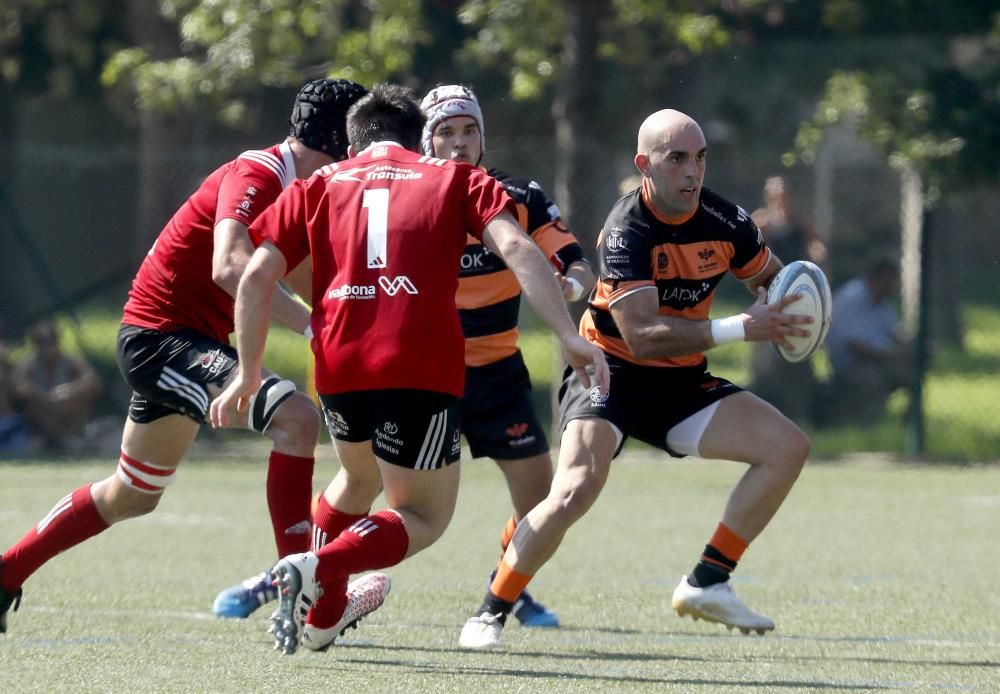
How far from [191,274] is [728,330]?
6.32 ft

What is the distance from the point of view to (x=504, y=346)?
747 cm

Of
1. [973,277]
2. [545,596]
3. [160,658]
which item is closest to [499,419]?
[545,596]

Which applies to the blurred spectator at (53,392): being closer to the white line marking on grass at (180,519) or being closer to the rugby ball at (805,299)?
the white line marking on grass at (180,519)

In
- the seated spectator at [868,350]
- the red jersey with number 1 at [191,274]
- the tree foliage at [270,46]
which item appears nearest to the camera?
the red jersey with number 1 at [191,274]

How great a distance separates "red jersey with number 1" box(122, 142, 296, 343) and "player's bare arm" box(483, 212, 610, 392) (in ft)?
3.94

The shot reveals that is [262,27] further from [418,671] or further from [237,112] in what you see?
[418,671]

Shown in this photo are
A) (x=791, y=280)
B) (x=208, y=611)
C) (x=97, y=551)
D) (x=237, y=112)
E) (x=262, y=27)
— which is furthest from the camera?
(x=237, y=112)

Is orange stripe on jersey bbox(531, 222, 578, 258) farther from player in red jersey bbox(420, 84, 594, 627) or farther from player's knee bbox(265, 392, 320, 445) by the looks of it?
player's knee bbox(265, 392, 320, 445)

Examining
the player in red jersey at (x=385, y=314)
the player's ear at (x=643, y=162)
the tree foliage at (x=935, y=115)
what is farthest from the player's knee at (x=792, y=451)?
the tree foliage at (x=935, y=115)

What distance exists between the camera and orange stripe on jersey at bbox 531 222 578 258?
725 centimetres

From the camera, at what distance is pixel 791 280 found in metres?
6.43

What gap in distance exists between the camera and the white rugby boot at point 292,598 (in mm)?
5414

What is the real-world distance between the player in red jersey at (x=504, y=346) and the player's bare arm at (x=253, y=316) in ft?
5.43

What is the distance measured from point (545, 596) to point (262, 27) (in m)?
9.39
